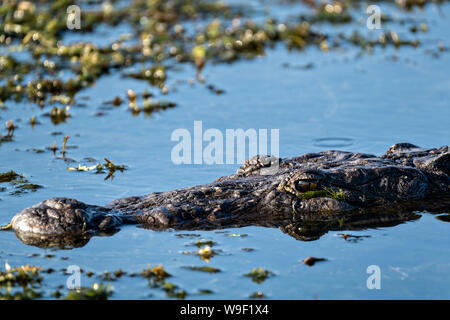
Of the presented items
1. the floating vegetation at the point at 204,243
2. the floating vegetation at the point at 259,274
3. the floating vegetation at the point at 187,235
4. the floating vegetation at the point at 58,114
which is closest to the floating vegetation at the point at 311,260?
the floating vegetation at the point at 259,274

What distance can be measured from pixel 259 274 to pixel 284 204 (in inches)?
54.7

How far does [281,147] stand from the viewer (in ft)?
32.4

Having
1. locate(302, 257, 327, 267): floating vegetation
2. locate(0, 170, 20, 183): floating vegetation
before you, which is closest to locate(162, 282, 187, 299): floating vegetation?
locate(302, 257, 327, 267): floating vegetation

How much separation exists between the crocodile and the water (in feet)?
0.57

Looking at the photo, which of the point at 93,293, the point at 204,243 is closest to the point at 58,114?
the point at 204,243

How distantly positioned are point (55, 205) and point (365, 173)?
296cm

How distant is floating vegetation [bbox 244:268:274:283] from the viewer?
6.19 m

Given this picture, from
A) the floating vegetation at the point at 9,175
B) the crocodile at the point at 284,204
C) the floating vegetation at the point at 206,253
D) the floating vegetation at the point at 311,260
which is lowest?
the floating vegetation at the point at 311,260

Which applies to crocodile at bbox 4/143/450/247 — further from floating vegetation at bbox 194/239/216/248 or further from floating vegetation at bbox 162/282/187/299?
floating vegetation at bbox 162/282/187/299

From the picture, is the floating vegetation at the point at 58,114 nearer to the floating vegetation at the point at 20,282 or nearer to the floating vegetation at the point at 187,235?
the floating vegetation at the point at 187,235

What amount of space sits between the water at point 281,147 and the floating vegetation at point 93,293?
0.09m

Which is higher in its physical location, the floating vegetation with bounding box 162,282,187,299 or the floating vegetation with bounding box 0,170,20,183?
the floating vegetation with bounding box 0,170,20,183

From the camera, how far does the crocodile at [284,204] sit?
707cm
